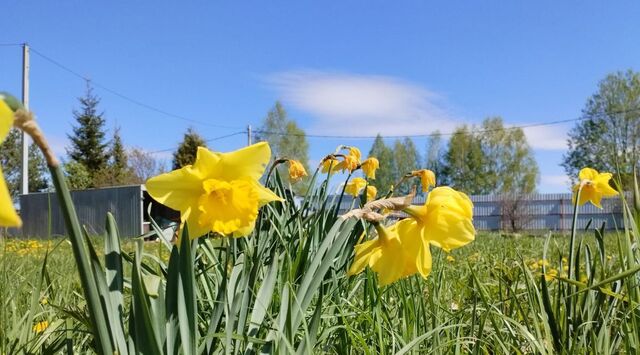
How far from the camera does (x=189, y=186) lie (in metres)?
0.73

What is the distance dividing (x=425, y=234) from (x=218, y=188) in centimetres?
34

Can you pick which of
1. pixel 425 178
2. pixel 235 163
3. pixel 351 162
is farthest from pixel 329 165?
pixel 235 163

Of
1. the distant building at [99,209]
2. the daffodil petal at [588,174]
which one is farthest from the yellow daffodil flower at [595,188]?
the distant building at [99,209]

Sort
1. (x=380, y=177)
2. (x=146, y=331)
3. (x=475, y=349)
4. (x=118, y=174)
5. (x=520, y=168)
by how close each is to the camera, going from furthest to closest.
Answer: (x=380, y=177) → (x=520, y=168) → (x=118, y=174) → (x=475, y=349) → (x=146, y=331)

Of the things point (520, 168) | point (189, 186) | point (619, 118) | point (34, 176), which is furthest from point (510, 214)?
point (34, 176)

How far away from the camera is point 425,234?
32.7 inches

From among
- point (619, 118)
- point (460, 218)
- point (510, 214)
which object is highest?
point (619, 118)

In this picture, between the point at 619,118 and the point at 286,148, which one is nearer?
the point at 619,118

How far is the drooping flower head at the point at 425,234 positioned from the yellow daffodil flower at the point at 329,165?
4.25 feet

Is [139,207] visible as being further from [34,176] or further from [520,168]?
[520,168]

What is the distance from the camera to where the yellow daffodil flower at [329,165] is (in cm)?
221

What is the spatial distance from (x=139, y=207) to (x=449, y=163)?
22.4 metres

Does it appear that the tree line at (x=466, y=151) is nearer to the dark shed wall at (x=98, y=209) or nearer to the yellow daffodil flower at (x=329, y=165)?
the dark shed wall at (x=98, y=209)

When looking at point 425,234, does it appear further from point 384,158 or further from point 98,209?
point 384,158
